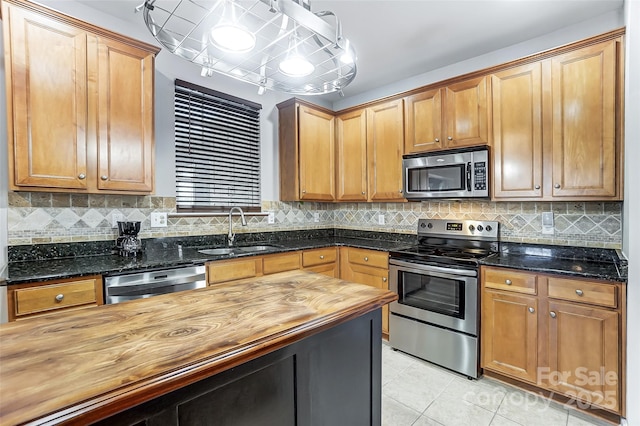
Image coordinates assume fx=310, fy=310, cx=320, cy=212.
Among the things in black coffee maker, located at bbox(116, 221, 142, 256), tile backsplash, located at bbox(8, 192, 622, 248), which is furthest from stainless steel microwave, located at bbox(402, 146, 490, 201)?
black coffee maker, located at bbox(116, 221, 142, 256)

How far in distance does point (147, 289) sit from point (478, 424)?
7.29 ft

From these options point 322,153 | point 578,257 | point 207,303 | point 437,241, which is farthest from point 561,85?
point 207,303

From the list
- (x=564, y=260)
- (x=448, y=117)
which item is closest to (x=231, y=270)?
(x=448, y=117)

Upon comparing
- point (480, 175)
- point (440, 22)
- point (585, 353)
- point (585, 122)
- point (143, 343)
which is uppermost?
point (440, 22)

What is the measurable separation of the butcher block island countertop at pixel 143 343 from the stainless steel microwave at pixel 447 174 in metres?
1.71

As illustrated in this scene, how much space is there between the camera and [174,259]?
2203 mm

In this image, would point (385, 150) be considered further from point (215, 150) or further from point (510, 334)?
point (510, 334)

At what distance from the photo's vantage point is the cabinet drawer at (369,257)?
2.94 metres

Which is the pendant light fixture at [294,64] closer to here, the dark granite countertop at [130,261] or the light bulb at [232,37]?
the light bulb at [232,37]

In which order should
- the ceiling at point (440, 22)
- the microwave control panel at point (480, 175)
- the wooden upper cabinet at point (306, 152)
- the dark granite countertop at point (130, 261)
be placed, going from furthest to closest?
the wooden upper cabinet at point (306, 152)
the microwave control panel at point (480, 175)
the ceiling at point (440, 22)
the dark granite countertop at point (130, 261)

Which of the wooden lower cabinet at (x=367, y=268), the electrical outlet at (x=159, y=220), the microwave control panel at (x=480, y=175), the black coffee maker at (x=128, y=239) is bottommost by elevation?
the wooden lower cabinet at (x=367, y=268)

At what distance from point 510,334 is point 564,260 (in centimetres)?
71

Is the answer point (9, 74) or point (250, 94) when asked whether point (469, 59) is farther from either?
point (9, 74)

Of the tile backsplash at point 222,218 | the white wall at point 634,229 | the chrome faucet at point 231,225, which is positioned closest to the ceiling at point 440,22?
the white wall at point 634,229
